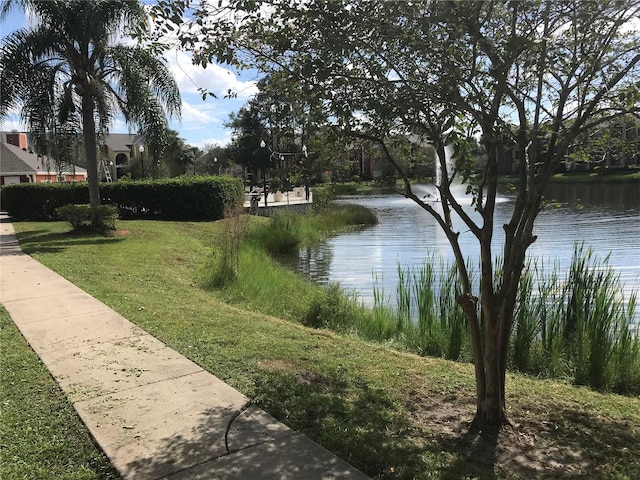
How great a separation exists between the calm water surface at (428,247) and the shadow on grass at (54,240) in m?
5.21

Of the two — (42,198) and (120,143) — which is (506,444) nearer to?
(42,198)

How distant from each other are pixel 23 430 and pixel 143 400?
30.6 inches

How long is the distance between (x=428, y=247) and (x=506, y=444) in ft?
39.1

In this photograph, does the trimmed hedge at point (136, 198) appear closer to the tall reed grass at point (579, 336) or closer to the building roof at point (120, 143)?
the tall reed grass at point (579, 336)

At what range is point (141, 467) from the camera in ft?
9.82

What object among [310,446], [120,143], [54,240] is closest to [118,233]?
[54,240]

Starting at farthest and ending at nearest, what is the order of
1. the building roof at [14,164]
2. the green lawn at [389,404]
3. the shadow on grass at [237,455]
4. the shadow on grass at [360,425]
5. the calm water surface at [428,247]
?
the building roof at [14,164] < the calm water surface at [428,247] < the green lawn at [389,404] < the shadow on grass at [360,425] < the shadow on grass at [237,455]

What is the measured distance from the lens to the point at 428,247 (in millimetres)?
15164

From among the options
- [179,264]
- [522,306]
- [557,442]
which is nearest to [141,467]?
[557,442]

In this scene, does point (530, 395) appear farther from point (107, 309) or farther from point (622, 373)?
point (107, 309)

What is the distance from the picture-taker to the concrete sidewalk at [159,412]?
300cm

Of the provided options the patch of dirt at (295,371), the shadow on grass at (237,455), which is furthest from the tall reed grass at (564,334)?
the shadow on grass at (237,455)

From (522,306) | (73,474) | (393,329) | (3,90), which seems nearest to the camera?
(73,474)

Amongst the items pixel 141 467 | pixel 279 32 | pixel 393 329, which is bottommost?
pixel 393 329
